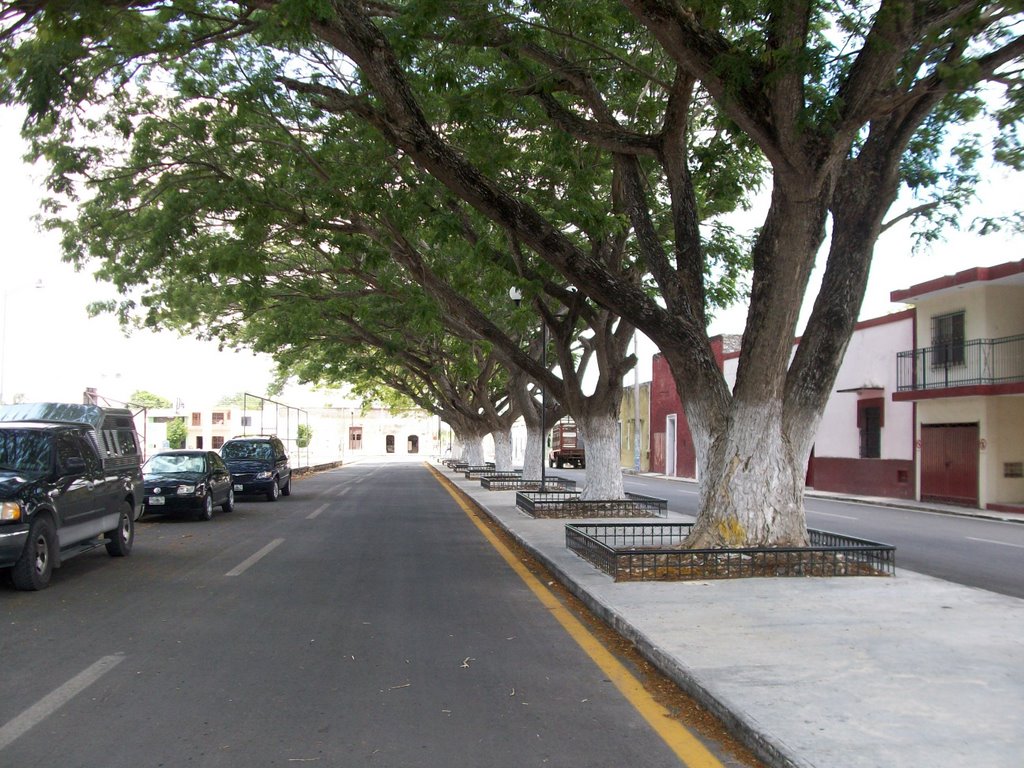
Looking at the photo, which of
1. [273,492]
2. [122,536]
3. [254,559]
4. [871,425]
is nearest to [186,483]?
[122,536]

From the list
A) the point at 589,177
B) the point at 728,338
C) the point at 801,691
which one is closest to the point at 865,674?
the point at 801,691

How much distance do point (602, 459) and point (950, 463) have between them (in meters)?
15.1

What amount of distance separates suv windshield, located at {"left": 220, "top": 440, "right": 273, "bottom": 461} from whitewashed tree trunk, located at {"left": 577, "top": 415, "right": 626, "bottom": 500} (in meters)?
10.9

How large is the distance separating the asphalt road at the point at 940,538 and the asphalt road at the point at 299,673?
235 inches

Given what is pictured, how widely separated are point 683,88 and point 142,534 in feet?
37.7

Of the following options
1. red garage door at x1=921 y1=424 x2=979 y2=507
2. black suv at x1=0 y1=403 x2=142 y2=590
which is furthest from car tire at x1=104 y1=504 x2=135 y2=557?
red garage door at x1=921 y1=424 x2=979 y2=507

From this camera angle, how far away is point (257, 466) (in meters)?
24.0

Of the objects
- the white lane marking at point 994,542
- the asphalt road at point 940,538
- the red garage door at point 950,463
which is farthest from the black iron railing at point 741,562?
the red garage door at point 950,463

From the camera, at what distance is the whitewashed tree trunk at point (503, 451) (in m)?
33.1

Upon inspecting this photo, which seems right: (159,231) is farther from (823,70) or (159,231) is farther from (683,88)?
(823,70)

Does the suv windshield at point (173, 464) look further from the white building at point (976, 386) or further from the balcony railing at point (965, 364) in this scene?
the balcony railing at point (965, 364)

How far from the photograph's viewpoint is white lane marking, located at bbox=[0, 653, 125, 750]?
189 inches

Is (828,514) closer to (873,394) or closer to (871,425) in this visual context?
(873,394)

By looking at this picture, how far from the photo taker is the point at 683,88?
1074cm
